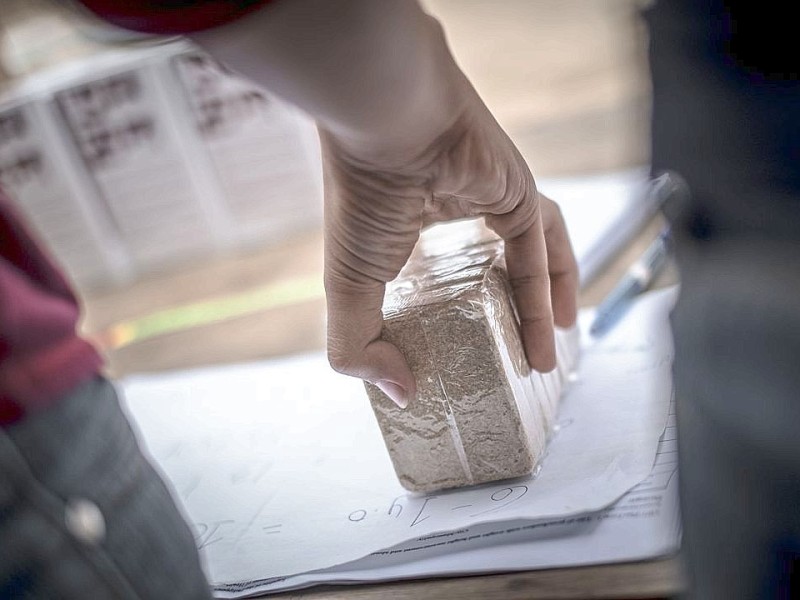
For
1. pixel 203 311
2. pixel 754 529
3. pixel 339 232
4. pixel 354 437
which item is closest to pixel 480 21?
pixel 203 311

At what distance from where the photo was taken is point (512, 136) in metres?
1.04

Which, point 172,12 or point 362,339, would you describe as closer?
point 172,12

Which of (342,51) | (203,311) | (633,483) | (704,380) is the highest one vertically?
(342,51)

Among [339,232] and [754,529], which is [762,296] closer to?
[754,529]

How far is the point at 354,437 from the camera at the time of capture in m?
0.61

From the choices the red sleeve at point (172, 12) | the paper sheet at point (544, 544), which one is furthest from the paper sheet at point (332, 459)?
the red sleeve at point (172, 12)

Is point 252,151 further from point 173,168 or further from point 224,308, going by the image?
point 224,308

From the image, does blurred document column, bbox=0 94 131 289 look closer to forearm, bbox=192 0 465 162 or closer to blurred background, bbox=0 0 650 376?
blurred background, bbox=0 0 650 376

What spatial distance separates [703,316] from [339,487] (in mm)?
294

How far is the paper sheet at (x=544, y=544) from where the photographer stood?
39cm

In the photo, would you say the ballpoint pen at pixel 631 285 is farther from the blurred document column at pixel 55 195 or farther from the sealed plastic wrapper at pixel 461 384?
the blurred document column at pixel 55 195

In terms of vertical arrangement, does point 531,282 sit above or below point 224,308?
above

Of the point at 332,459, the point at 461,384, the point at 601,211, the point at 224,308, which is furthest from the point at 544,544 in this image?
the point at 224,308

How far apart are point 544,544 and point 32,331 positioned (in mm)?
259
